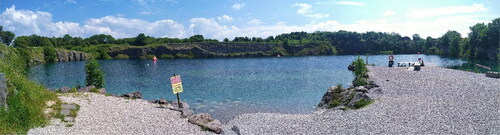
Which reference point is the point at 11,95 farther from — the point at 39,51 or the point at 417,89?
the point at 39,51

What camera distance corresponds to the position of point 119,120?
17.4 metres

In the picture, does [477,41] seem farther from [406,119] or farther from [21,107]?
[21,107]

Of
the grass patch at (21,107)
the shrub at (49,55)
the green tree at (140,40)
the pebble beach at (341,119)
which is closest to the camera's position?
the grass patch at (21,107)

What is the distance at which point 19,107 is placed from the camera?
1509 cm

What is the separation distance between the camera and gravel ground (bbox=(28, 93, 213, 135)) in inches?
599

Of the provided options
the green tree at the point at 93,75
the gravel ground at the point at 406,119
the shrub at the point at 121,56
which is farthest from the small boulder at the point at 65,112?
the shrub at the point at 121,56

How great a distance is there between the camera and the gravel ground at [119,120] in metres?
15.2

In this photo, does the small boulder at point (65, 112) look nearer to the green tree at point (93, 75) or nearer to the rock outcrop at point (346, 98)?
the green tree at point (93, 75)

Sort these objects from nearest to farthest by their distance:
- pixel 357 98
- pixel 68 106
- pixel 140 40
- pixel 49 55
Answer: pixel 68 106 < pixel 357 98 < pixel 49 55 < pixel 140 40

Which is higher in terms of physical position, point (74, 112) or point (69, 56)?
point (69, 56)

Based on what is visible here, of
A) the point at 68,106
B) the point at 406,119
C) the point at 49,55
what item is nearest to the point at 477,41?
the point at 406,119

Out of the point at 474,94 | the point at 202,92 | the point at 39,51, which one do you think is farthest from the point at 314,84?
the point at 39,51

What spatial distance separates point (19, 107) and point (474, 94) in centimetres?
2814

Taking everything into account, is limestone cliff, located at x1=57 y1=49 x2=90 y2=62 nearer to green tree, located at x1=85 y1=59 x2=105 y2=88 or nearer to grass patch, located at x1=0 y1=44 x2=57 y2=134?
green tree, located at x1=85 y1=59 x2=105 y2=88
